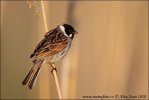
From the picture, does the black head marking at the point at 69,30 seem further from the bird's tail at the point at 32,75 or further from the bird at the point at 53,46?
the bird's tail at the point at 32,75

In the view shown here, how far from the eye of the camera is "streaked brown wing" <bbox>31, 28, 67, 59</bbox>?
1.39 meters

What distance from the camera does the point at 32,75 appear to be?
1433 mm

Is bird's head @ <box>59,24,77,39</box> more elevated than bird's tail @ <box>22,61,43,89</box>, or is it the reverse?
bird's head @ <box>59,24,77,39</box>

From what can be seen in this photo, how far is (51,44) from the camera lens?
4.57ft

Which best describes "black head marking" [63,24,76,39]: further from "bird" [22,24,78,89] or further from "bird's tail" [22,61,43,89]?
"bird's tail" [22,61,43,89]

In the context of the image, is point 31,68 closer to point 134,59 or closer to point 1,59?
point 1,59

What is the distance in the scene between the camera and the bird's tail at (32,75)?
1417mm

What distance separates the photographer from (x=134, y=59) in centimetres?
145

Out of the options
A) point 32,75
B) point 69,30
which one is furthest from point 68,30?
point 32,75

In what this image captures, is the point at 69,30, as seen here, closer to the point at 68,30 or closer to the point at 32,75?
the point at 68,30

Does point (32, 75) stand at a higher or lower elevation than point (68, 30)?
lower

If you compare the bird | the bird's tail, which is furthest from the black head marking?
the bird's tail

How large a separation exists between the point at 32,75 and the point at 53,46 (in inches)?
4.1

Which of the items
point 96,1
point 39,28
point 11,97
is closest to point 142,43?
point 96,1
